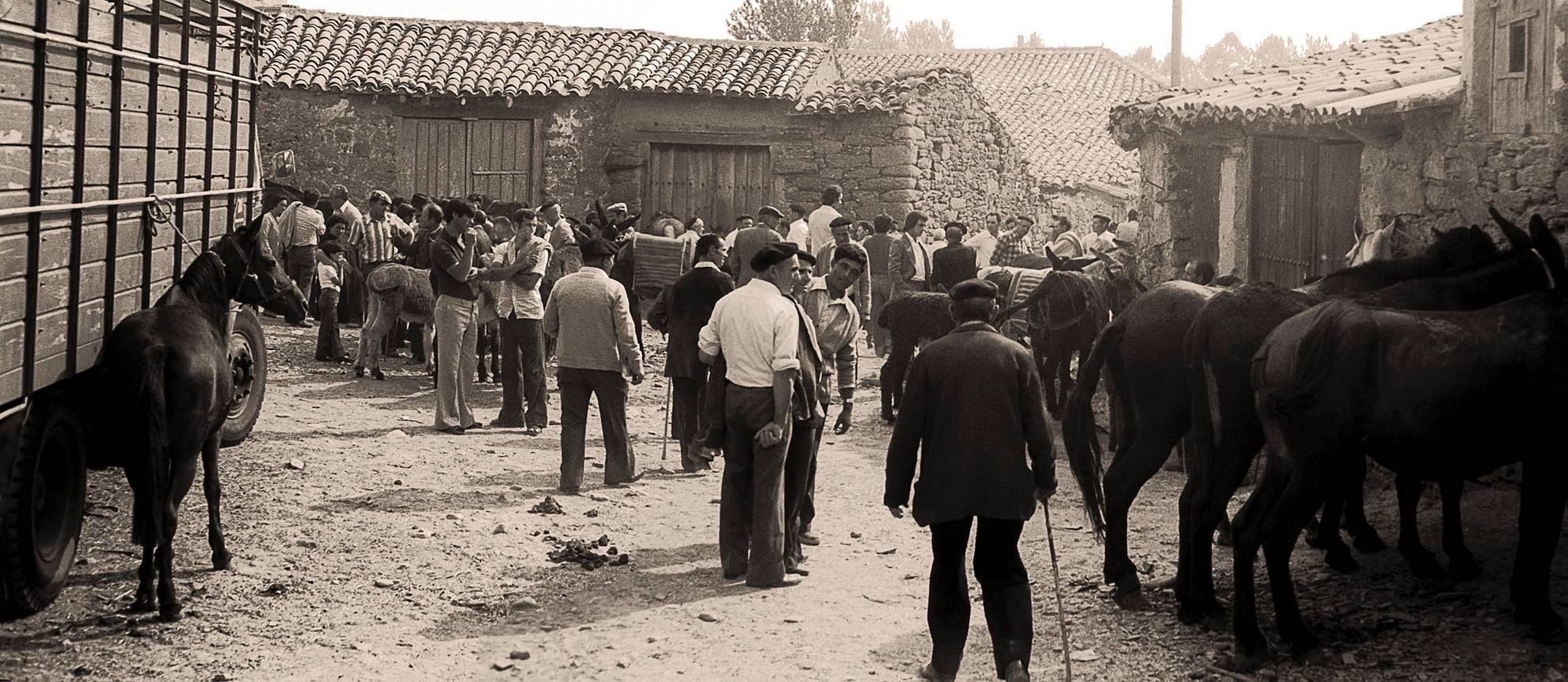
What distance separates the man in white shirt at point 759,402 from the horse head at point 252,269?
8.33ft

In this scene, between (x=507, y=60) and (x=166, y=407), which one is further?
(x=507, y=60)

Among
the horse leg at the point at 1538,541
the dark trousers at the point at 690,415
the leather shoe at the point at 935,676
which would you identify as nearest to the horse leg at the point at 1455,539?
the horse leg at the point at 1538,541

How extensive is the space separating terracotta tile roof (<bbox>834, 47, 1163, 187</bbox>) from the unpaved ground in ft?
64.7

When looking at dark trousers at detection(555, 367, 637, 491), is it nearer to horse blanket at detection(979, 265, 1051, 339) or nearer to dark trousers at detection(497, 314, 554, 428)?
dark trousers at detection(497, 314, 554, 428)

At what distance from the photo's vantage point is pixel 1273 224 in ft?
52.2

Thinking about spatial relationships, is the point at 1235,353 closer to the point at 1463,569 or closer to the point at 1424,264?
the point at 1424,264

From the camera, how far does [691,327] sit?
36.1 feet

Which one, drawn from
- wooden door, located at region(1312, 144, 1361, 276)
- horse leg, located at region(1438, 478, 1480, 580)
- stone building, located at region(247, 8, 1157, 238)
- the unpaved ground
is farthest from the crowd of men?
stone building, located at region(247, 8, 1157, 238)

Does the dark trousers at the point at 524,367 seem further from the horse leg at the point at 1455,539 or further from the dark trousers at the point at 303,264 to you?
the horse leg at the point at 1455,539

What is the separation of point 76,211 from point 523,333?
5.92 meters

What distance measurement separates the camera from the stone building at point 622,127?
24391 mm

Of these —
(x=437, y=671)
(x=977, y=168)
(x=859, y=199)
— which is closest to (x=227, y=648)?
(x=437, y=671)

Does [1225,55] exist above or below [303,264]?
above

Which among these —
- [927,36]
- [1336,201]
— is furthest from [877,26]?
[1336,201]
